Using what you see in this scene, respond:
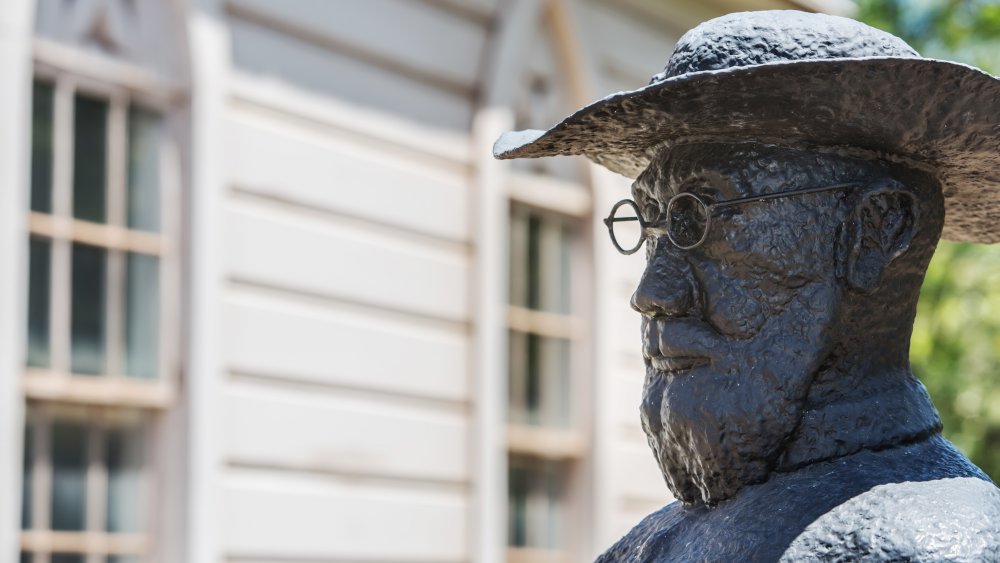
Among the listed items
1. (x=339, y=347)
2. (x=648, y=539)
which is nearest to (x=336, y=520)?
(x=339, y=347)

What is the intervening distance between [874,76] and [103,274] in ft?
13.4

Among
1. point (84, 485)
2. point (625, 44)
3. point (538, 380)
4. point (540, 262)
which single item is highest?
point (625, 44)

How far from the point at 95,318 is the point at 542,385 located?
2660 millimetres

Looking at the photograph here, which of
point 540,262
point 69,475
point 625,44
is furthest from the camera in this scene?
point 625,44

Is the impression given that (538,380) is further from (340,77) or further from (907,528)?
(907,528)

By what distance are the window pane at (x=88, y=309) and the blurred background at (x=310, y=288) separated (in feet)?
0.03

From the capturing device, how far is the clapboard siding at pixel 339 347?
6344mm

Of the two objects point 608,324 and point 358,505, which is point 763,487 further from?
point 608,324

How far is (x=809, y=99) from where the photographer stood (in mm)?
2375

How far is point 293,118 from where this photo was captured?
6605mm

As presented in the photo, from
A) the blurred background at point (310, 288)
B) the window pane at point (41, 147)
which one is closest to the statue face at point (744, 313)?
the blurred background at point (310, 288)

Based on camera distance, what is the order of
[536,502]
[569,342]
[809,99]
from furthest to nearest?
[569,342], [536,502], [809,99]

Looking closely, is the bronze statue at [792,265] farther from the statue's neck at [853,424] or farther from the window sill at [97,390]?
the window sill at [97,390]

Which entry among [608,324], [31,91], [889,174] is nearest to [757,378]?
[889,174]
